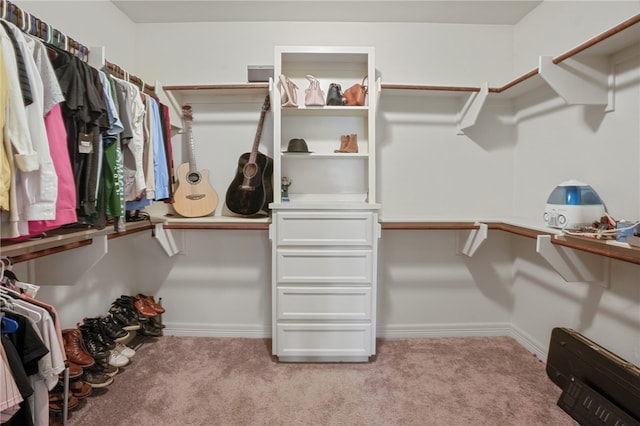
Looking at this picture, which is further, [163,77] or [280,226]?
[163,77]

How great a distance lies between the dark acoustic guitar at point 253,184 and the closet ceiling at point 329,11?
0.56m

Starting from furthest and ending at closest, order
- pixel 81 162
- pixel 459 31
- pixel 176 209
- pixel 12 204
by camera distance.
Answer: pixel 459 31 < pixel 176 209 < pixel 81 162 < pixel 12 204

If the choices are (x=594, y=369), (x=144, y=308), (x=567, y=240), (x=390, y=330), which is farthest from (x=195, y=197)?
(x=594, y=369)

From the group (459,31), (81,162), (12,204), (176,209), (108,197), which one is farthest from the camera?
(459,31)

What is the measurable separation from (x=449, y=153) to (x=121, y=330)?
92.6 inches

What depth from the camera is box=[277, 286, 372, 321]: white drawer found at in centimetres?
199

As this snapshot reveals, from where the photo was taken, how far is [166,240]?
2.17 m

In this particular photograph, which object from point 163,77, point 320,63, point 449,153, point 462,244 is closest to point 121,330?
point 163,77

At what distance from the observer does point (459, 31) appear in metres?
2.30

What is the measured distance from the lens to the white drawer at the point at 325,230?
1.96 m

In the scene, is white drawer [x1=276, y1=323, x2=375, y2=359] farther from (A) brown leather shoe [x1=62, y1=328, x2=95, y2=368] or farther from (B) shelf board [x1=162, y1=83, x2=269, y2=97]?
(B) shelf board [x1=162, y1=83, x2=269, y2=97]

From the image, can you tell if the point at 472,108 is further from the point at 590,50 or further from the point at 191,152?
the point at 191,152

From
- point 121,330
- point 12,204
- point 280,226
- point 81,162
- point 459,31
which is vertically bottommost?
point 121,330

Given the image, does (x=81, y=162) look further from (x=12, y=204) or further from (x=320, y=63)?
(x=320, y=63)
